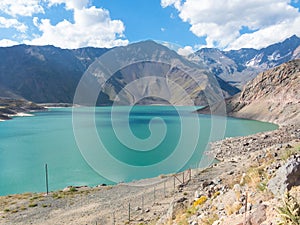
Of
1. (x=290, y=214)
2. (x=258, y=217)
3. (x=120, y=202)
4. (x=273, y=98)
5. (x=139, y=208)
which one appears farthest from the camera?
(x=273, y=98)

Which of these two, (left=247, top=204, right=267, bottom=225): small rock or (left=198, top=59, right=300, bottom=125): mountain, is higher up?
(left=198, top=59, right=300, bottom=125): mountain

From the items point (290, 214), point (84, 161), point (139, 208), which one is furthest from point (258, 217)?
point (84, 161)

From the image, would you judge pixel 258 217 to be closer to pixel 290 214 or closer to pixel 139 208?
pixel 290 214

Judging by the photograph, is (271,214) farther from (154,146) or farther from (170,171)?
(154,146)

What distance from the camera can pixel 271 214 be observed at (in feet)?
17.4

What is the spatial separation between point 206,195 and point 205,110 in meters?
139

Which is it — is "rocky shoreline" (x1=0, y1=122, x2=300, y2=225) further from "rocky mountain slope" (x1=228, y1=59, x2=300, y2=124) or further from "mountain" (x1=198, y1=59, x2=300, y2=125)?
"mountain" (x1=198, y1=59, x2=300, y2=125)

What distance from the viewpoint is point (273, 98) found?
381 feet

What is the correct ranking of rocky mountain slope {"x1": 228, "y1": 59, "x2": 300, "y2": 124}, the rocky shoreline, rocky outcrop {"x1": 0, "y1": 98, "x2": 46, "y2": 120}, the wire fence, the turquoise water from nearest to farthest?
1. the rocky shoreline
2. the wire fence
3. the turquoise water
4. rocky mountain slope {"x1": 228, "y1": 59, "x2": 300, "y2": 124}
5. rocky outcrop {"x1": 0, "y1": 98, "x2": 46, "y2": 120}

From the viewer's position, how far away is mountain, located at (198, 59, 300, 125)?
100500 mm

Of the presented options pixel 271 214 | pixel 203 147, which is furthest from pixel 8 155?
pixel 271 214

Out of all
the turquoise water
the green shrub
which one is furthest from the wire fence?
the green shrub

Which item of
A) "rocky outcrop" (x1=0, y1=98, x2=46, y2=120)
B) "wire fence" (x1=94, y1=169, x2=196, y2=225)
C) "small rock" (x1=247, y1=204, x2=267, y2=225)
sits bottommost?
"wire fence" (x1=94, y1=169, x2=196, y2=225)

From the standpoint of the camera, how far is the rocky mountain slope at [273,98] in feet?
329
